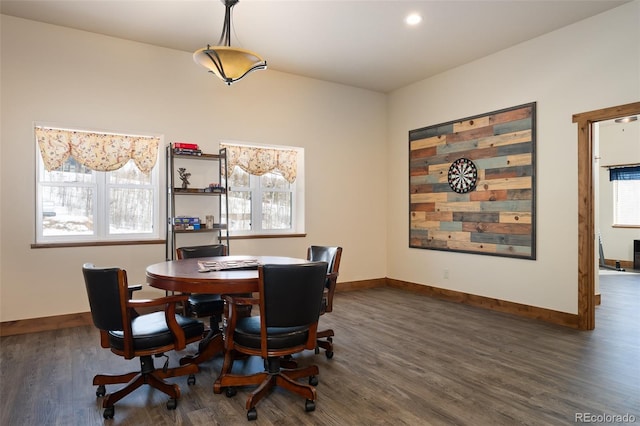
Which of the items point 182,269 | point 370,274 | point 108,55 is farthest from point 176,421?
point 370,274

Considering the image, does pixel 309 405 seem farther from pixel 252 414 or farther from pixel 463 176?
pixel 463 176

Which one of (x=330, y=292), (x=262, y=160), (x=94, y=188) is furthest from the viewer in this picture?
(x=262, y=160)

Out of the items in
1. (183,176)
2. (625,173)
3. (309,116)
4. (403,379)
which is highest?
(309,116)

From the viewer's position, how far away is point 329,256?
3559mm

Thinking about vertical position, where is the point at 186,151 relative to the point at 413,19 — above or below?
below

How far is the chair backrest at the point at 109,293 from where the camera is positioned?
220 centimetres

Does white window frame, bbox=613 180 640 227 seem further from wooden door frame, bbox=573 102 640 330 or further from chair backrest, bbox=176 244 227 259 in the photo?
chair backrest, bbox=176 244 227 259

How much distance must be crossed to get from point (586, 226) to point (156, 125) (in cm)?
484

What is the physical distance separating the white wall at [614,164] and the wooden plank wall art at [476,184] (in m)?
4.77

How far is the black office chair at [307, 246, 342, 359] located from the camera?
3.18 metres

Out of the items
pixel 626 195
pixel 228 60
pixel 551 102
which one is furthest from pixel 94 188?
pixel 626 195

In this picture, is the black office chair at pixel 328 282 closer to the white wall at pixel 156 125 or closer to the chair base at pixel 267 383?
the chair base at pixel 267 383

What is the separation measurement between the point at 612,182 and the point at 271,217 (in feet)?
25.8

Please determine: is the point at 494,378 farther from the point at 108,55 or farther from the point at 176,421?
the point at 108,55
